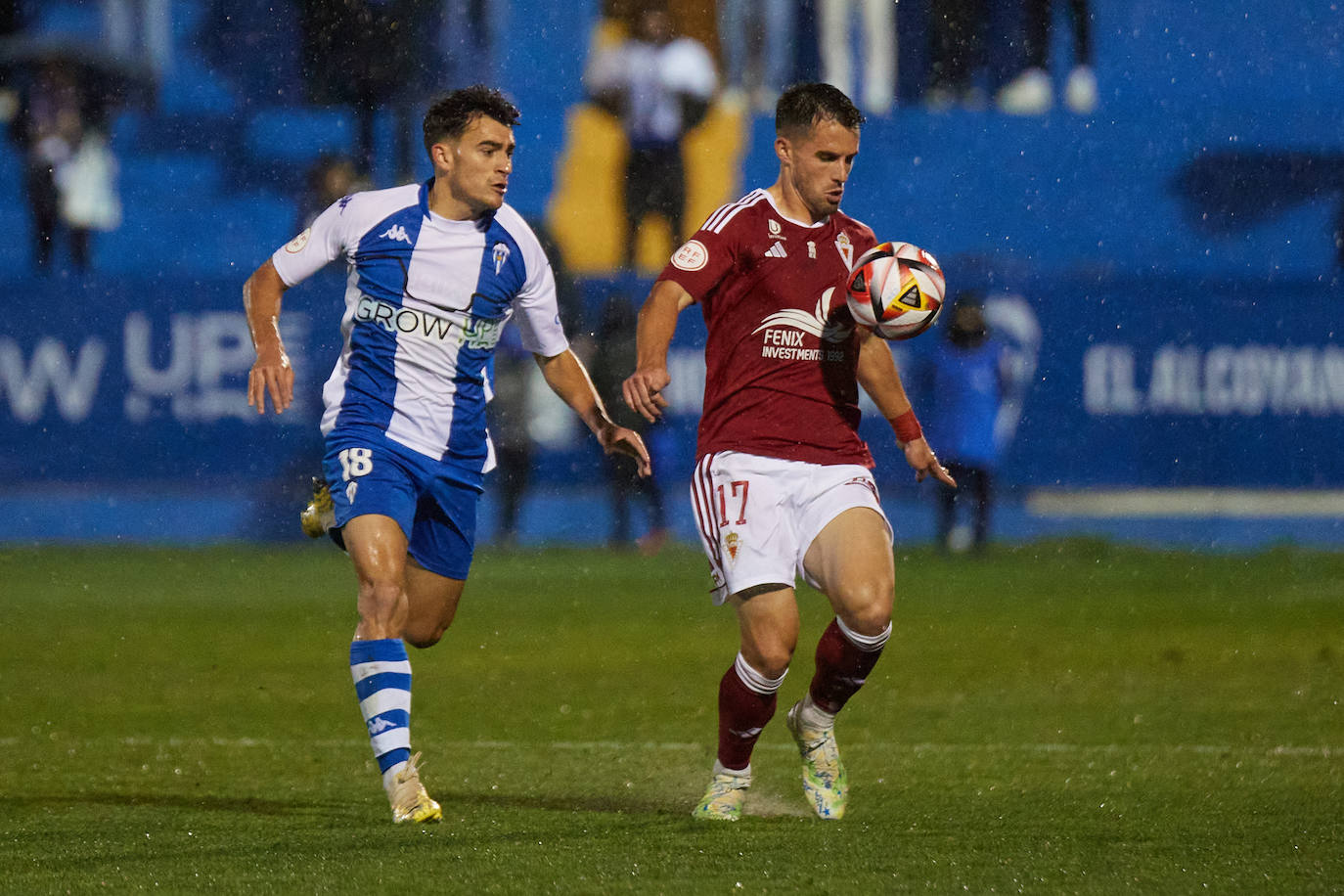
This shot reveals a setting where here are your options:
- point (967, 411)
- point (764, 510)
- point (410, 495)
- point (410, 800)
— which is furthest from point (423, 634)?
point (967, 411)

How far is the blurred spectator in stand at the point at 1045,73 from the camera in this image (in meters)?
18.2

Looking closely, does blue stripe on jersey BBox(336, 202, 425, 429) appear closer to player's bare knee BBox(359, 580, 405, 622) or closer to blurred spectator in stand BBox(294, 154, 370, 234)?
player's bare knee BBox(359, 580, 405, 622)

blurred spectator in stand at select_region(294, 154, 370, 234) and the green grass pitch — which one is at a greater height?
blurred spectator in stand at select_region(294, 154, 370, 234)

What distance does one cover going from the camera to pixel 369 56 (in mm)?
17906

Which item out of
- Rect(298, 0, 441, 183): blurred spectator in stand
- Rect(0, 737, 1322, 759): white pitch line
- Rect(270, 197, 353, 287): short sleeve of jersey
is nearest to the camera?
Rect(270, 197, 353, 287): short sleeve of jersey

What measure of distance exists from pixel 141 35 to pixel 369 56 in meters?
2.27

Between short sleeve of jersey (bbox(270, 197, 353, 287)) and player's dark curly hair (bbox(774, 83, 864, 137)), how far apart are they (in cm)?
136

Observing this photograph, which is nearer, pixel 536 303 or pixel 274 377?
pixel 274 377

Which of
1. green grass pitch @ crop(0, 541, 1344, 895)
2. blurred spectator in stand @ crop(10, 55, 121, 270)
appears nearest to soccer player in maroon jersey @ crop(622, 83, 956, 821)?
green grass pitch @ crop(0, 541, 1344, 895)

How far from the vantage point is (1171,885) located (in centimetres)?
441

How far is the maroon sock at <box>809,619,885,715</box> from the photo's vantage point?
18.0 ft

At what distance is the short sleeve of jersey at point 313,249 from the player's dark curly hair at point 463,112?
379mm

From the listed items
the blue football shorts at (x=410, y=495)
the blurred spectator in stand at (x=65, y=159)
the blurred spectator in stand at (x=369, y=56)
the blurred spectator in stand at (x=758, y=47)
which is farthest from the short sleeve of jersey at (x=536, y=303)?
the blurred spectator in stand at (x=758, y=47)

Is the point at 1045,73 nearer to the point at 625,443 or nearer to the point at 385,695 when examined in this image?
the point at 625,443
